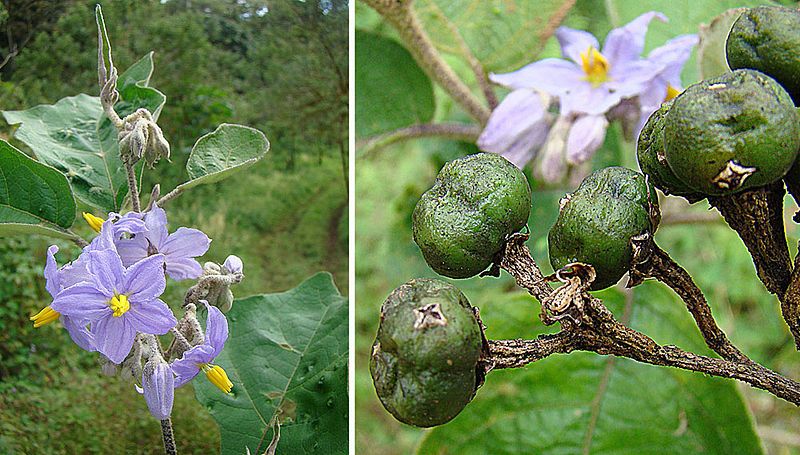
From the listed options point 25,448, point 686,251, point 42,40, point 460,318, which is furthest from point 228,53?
point 686,251

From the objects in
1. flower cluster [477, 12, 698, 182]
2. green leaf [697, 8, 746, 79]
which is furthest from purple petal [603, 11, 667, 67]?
green leaf [697, 8, 746, 79]

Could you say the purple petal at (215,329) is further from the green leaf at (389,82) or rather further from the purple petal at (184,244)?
the green leaf at (389,82)

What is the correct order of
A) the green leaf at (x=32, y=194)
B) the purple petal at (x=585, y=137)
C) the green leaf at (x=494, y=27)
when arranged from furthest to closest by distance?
1. the green leaf at (x=494, y=27)
2. the purple petal at (x=585, y=137)
3. the green leaf at (x=32, y=194)

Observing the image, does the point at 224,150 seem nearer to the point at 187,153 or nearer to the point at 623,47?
the point at 187,153

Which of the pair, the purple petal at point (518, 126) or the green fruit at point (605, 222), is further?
the purple petal at point (518, 126)

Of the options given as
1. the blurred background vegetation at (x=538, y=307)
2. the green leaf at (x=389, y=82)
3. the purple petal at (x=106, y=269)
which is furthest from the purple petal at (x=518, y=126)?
the purple petal at (x=106, y=269)

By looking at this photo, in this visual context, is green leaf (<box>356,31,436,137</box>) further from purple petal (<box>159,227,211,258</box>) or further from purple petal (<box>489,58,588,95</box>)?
purple petal (<box>159,227,211,258</box>)

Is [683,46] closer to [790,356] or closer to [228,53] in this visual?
[228,53]
